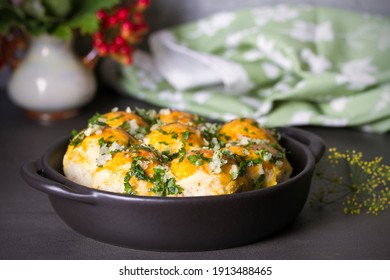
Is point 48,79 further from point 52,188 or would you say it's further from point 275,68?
point 52,188

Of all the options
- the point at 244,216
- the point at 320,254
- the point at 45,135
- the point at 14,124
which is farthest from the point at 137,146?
the point at 14,124

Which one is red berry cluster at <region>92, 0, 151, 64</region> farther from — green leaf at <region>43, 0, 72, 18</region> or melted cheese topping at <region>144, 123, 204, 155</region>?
melted cheese topping at <region>144, 123, 204, 155</region>

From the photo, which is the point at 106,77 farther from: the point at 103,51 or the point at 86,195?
the point at 86,195

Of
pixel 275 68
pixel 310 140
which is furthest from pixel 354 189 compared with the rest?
pixel 275 68

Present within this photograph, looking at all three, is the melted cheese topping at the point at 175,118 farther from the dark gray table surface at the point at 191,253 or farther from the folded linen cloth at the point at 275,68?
the folded linen cloth at the point at 275,68

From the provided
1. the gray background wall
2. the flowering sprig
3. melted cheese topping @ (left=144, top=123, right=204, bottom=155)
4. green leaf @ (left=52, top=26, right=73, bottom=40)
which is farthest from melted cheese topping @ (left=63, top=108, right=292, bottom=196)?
the gray background wall

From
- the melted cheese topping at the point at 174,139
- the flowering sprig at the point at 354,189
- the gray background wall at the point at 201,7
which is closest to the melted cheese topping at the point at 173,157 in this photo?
the melted cheese topping at the point at 174,139
